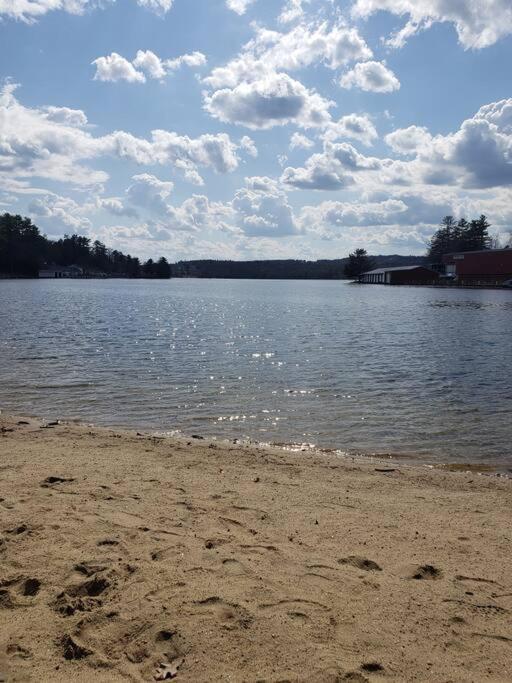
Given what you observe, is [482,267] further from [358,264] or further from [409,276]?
[358,264]

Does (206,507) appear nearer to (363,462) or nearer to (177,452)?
(177,452)

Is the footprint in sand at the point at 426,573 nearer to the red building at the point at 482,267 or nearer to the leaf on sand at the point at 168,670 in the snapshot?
the leaf on sand at the point at 168,670

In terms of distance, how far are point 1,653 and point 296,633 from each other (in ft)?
7.21

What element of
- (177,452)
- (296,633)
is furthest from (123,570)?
(177,452)

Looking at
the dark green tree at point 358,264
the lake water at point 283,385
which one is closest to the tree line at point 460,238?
the dark green tree at point 358,264

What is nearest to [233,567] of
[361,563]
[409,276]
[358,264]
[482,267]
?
[361,563]

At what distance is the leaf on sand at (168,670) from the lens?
3.54 metres

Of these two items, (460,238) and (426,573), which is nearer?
(426,573)

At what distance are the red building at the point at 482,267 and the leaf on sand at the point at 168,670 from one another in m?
120

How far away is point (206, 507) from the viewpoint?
21.5 ft

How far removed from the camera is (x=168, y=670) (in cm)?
361

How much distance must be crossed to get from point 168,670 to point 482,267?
127639mm

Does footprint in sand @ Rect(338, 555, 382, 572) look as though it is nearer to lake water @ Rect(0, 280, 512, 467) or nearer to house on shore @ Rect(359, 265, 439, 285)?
lake water @ Rect(0, 280, 512, 467)

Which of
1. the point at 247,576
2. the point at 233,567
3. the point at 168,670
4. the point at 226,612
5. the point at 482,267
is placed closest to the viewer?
the point at 168,670
